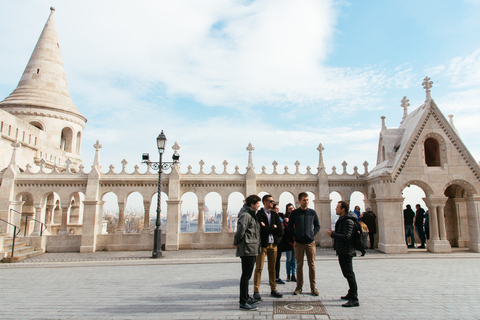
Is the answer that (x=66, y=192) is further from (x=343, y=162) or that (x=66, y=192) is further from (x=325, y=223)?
(x=343, y=162)

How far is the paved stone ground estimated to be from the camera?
5.65 m

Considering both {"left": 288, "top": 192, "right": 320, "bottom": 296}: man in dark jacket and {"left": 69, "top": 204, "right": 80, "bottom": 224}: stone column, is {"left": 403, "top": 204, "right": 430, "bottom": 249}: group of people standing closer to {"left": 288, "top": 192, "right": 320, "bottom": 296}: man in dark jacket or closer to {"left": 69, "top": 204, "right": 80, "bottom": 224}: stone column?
{"left": 288, "top": 192, "right": 320, "bottom": 296}: man in dark jacket

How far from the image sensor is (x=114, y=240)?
16.2 meters

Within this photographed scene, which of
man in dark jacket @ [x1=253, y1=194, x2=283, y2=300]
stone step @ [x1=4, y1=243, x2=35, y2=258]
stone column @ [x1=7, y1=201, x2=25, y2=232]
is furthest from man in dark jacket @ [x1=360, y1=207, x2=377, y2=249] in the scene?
stone column @ [x1=7, y1=201, x2=25, y2=232]

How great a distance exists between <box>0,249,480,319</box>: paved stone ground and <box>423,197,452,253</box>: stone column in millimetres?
2087

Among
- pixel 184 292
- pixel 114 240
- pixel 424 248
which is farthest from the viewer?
pixel 114 240

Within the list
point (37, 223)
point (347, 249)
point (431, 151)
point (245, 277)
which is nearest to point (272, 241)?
point (245, 277)

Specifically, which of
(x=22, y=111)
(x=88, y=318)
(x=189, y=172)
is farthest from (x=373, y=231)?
(x=22, y=111)

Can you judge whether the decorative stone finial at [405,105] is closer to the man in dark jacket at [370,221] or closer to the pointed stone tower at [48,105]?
the man in dark jacket at [370,221]

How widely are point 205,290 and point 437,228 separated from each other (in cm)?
1162

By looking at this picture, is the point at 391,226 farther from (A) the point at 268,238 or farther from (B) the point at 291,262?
(A) the point at 268,238

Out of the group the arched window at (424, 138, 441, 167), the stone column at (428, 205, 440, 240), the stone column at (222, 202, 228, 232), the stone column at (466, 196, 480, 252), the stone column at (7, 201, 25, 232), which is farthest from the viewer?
the stone column at (222, 202, 228, 232)

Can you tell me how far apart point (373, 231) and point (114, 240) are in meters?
12.8

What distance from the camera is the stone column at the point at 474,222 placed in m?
13.7
